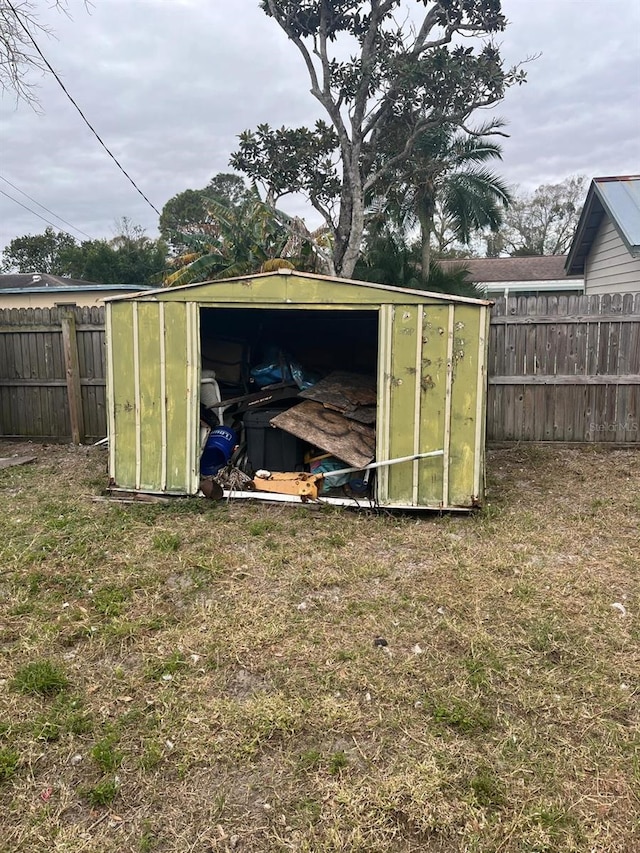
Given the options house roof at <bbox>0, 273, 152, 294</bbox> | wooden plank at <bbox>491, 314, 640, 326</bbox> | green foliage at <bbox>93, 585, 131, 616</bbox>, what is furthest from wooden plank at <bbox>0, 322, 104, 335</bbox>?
house roof at <bbox>0, 273, 152, 294</bbox>

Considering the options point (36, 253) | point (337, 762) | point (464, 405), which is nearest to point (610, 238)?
point (464, 405)

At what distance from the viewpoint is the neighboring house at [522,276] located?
19.0 meters

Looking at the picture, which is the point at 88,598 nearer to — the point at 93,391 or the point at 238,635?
the point at 238,635

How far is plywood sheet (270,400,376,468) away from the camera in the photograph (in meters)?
5.37

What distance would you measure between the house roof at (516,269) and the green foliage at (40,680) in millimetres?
19817

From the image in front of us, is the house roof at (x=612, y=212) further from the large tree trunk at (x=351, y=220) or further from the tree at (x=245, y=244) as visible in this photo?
the tree at (x=245, y=244)

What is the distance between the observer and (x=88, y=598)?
3547 millimetres

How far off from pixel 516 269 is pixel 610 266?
44.1 feet

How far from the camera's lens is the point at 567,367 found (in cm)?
716

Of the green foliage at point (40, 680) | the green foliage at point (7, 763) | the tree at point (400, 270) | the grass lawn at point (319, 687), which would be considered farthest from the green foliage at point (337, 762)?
the tree at point (400, 270)

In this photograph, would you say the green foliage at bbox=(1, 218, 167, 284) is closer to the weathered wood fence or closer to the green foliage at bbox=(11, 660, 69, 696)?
the weathered wood fence

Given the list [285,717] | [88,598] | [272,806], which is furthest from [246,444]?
[272,806]

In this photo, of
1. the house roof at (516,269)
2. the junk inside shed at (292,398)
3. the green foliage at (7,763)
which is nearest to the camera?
the green foliage at (7,763)

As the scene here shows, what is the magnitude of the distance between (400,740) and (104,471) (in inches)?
199
